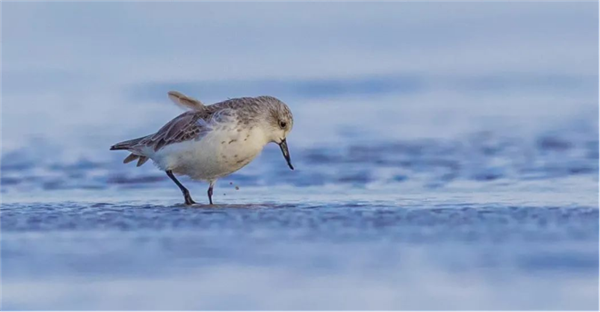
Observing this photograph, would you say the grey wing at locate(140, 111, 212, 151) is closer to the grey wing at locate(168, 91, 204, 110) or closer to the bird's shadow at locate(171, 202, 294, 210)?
the grey wing at locate(168, 91, 204, 110)

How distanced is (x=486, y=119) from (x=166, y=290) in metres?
7.94

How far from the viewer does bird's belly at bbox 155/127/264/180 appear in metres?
10.5

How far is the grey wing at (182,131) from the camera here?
10.5 metres

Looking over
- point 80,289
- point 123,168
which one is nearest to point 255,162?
point 123,168

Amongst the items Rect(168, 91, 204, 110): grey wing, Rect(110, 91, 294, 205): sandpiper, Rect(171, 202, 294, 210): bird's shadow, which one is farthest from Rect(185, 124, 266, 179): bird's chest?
Rect(168, 91, 204, 110): grey wing

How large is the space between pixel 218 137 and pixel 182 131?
331mm

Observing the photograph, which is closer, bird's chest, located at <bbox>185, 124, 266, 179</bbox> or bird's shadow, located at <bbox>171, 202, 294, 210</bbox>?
bird's chest, located at <bbox>185, 124, 266, 179</bbox>

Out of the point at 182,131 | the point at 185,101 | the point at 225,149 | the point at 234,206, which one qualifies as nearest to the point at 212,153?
the point at 225,149

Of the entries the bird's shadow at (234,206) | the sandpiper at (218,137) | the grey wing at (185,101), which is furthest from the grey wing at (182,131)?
the bird's shadow at (234,206)

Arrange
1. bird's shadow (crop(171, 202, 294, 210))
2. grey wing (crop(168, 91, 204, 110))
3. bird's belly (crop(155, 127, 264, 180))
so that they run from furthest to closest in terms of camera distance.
Result: grey wing (crop(168, 91, 204, 110)) → bird's shadow (crop(171, 202, 294, 210)) → bird's belly (crop(155, 127, 264, 180))

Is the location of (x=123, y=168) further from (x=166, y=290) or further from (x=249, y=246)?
(x=166, y=290)

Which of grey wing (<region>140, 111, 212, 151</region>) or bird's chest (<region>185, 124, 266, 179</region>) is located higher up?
grey wing (<region>140, 111, 212, 151</region>)

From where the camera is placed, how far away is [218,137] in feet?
34.3

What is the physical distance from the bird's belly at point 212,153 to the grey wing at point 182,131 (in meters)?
0.04
